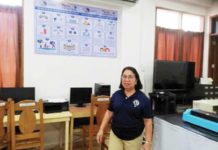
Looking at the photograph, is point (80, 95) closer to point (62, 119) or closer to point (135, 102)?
point (62, 119)

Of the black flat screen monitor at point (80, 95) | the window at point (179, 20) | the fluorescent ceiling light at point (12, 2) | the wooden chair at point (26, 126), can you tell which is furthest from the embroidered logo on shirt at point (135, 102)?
the window at point (179, 20)

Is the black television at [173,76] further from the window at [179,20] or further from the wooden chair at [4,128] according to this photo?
the wooden chair at [4,128]

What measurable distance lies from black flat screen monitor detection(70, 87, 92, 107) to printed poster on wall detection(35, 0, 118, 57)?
0.64 metres

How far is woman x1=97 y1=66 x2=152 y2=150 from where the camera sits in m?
1.97

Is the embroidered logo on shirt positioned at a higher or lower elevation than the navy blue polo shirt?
higher

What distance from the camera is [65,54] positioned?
11.9 feet

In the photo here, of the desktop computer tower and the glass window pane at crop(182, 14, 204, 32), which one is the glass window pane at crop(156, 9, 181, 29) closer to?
the glass window pane at crop(182, 14, 204, 32)

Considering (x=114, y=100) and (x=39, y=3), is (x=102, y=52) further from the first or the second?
(x=114, y=100)

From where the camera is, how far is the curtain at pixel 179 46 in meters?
4.58

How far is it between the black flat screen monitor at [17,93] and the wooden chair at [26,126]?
528 millimetres

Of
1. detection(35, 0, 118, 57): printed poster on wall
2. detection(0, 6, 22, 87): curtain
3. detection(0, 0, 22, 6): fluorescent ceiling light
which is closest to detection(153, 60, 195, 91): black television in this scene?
detection(35, 0, 118, 57): printed poster on wall

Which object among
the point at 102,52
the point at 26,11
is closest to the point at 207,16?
the point at 102,52

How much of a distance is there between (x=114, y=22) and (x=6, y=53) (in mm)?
1993

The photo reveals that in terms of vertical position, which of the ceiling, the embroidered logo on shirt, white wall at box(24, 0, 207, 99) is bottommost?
the embroidered logo on shirt
